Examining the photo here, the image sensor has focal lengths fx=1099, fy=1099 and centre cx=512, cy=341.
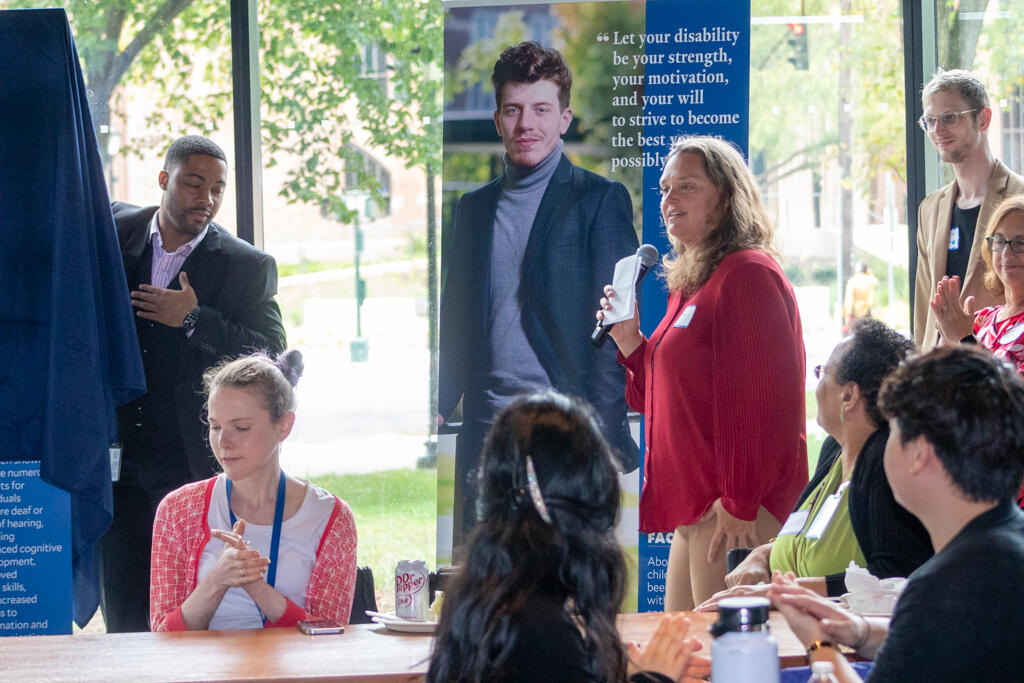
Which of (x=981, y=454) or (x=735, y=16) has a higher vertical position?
(x=735, y=16)

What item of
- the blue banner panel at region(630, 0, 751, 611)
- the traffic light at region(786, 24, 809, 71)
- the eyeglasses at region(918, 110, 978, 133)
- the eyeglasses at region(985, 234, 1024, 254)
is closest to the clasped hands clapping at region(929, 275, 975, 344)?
the eyeglasses at region(985, 234, 1024, 254)

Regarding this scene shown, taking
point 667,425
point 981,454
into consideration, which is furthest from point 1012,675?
point 667,425

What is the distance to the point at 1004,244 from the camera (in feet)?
11.4

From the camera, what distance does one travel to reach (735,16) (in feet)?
13.2

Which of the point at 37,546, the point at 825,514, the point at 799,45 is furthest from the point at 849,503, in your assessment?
the point at 799,45

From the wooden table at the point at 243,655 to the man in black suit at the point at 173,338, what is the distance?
4.93 ft

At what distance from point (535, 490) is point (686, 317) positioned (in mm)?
1840

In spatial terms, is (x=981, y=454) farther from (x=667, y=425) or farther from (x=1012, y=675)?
(x=667, y=425)

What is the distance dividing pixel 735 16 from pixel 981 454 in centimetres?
275

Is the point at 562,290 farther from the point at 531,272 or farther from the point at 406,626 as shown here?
the point at 406,626

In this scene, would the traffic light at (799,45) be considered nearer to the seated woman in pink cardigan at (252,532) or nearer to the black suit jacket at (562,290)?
the black suit jacket at (562,290)

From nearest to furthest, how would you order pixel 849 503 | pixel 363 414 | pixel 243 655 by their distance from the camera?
pixel 243 655, pixel 849 503, pixel 363 414

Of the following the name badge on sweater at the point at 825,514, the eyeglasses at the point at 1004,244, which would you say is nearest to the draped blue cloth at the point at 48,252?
the name badge on sweater at the point at 825,514

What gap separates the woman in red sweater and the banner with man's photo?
0.67 m
